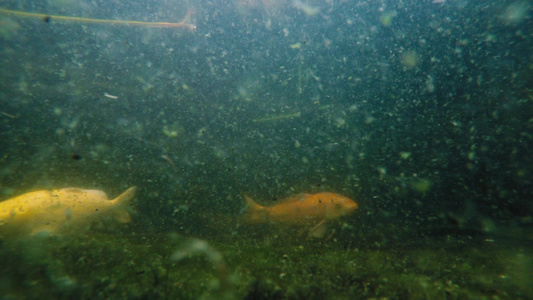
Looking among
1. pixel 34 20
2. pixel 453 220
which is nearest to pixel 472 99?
pixel 453 220

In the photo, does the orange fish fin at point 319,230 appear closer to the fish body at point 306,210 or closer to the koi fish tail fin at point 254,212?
the fish body at point 306,210

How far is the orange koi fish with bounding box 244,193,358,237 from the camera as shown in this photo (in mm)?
3055

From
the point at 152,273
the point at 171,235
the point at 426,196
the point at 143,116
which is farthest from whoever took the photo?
the point at 143,116

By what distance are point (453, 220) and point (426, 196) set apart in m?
0.47

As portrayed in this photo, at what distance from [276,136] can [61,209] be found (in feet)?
11.4

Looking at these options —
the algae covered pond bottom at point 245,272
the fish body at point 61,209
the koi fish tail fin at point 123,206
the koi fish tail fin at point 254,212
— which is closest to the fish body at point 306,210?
the koi fish tail fin at point 254,212

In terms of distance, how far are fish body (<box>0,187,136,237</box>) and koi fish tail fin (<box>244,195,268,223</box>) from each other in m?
1.75

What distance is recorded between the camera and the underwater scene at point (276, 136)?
93.6 inches

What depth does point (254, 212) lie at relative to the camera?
3.28m

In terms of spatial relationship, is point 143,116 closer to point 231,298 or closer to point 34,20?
point 34,20

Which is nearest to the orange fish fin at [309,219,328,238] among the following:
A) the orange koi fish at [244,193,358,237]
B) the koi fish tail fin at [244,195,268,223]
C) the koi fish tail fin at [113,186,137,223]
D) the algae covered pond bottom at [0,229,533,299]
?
the orange koi fish at [244,193,358,237]

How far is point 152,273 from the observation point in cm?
149

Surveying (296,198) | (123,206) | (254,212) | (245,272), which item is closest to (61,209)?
(123,206)

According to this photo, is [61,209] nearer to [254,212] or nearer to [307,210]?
[254,212]
